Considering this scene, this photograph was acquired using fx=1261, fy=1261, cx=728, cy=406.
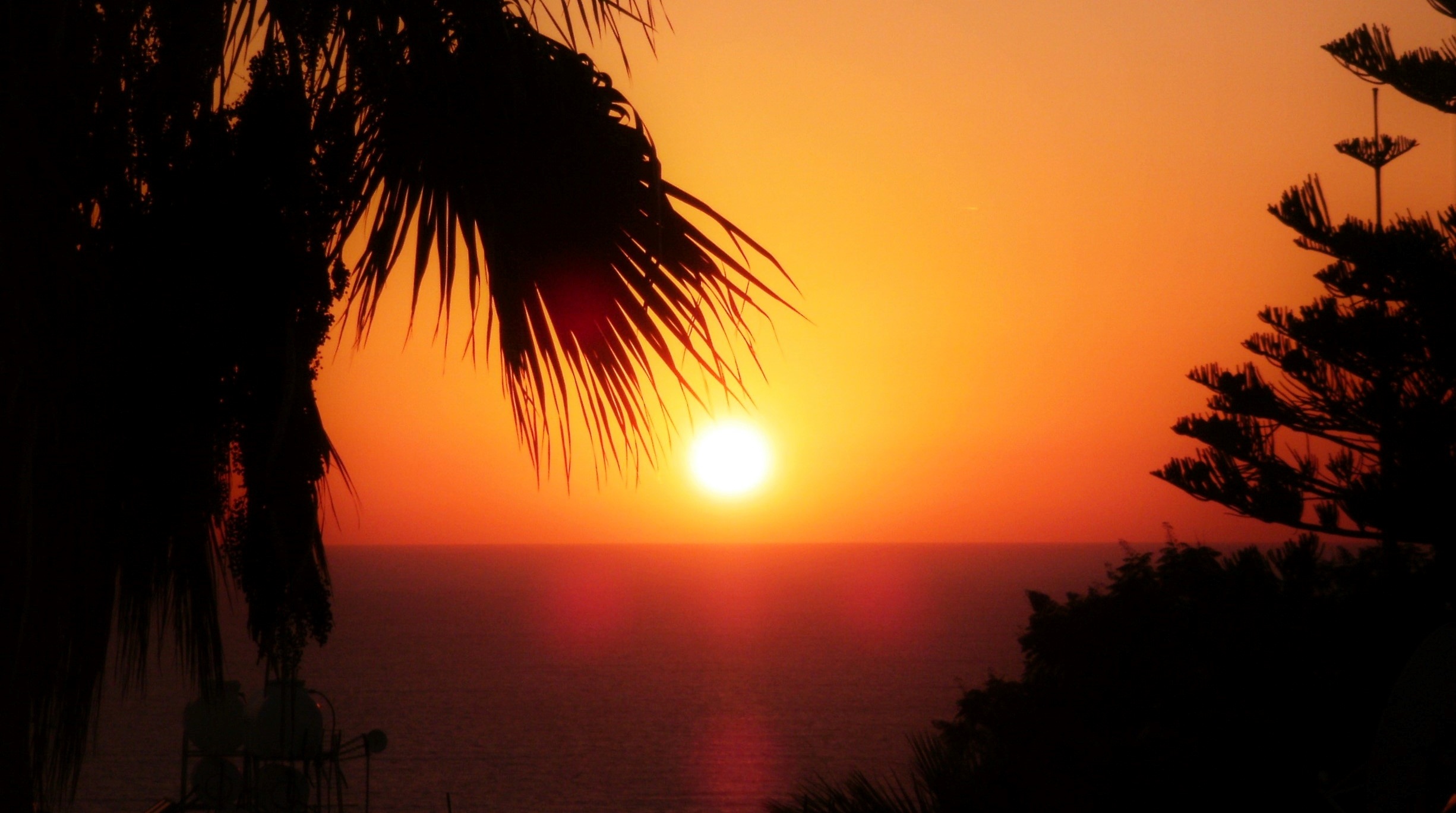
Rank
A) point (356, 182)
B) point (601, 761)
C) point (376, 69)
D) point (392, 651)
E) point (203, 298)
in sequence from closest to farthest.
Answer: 1. point (203, 298)
2. point (376, 69)
3. point (356, 182)
4. point (601, 761)
5. point (392, 651)

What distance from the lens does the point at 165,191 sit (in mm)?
1860

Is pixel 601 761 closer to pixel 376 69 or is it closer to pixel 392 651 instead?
pixel 392 651

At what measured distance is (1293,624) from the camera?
27.9 feet

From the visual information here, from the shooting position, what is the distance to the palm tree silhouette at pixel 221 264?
1735 millimetres

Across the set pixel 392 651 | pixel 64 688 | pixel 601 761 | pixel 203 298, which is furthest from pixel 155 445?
pixel 392 651

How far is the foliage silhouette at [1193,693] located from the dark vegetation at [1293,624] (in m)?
0.02

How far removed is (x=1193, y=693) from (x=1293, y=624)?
1619 mm

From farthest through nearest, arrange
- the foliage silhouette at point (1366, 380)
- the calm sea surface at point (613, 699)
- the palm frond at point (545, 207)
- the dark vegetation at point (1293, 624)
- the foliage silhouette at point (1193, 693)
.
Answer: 1. the calm sea surface at point (613, 699)
2. the foliage silhouette at point (1366, 380)
3. the foliage silhouette at point (1193, 693)
4. the dark vegetation at point (1293, 624)
5. the palm frond at point (545, 207)

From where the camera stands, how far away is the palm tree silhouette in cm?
174

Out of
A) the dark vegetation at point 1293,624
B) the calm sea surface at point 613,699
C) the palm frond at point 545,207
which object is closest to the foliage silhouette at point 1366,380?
the dark vegetation at point 1293,624

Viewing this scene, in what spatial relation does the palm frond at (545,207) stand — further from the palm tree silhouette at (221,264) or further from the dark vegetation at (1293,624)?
the dark vegetation at (1293,624)

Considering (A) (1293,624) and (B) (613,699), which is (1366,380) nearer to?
(A) (1293,624)

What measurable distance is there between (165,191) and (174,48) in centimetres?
24

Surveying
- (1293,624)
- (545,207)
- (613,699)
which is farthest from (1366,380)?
(613,699)
